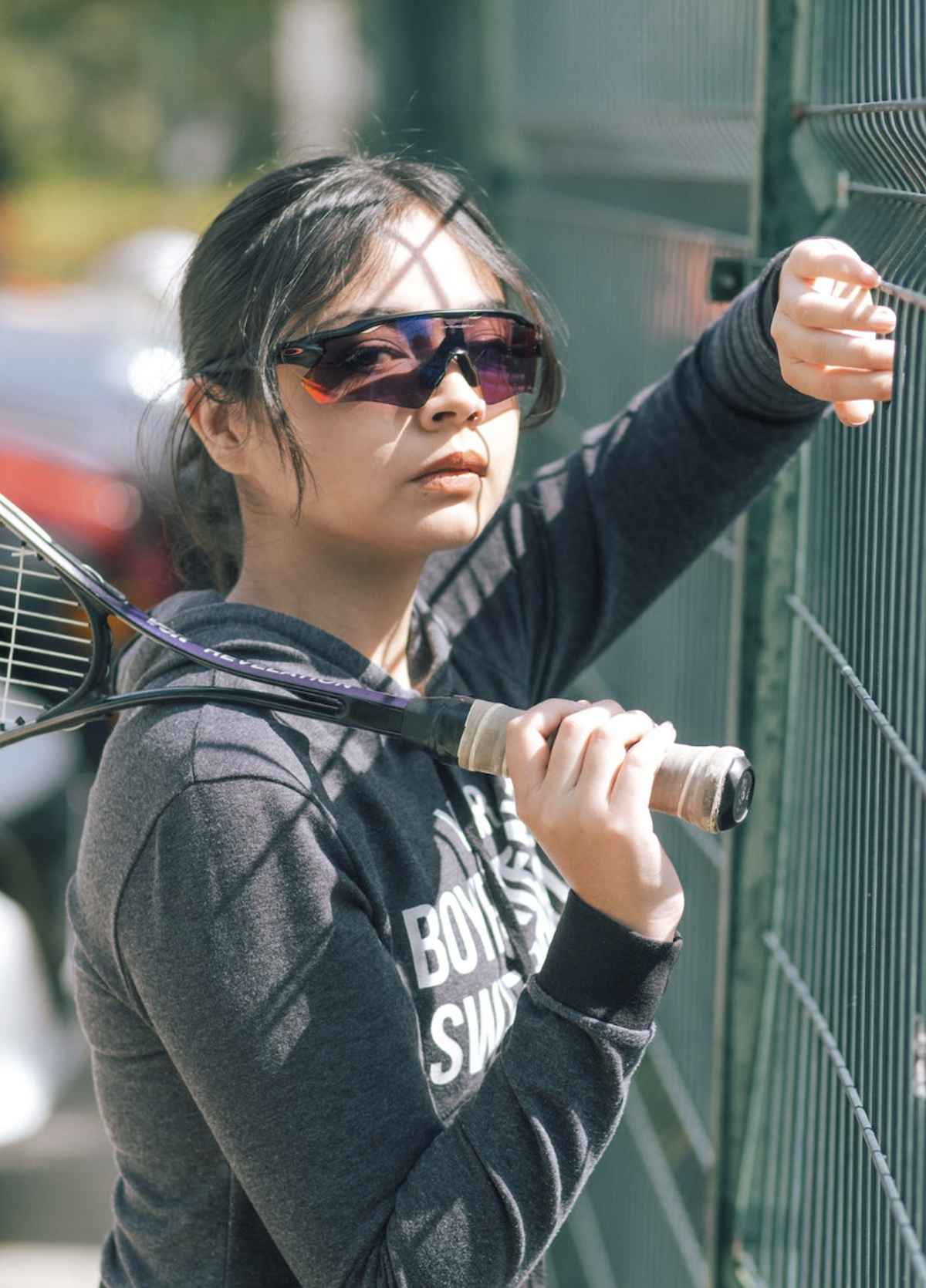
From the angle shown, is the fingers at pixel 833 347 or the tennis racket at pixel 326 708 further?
the fingers at pixel 833 347

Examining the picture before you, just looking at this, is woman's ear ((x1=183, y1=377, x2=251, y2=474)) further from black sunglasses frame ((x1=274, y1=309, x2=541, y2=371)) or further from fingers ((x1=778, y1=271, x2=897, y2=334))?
fingers ((x1=778, y1=271, x2=897, y2=334))

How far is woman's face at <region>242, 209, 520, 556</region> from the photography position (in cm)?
166

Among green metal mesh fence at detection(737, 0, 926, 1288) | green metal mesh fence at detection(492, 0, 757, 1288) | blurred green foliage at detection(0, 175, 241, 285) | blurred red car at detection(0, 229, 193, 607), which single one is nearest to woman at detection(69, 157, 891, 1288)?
green metal mesh fence at detection(737, 0, 926, 1288)

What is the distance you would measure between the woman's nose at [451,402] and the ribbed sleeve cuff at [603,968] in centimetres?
50

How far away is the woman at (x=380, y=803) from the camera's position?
1438mm

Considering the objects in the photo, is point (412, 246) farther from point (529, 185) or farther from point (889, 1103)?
point (529, 185)

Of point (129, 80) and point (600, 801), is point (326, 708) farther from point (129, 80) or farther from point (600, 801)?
point (129, 80)

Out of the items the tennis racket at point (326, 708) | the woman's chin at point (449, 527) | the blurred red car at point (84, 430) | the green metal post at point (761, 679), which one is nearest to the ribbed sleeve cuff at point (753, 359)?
the green metal post at point (761, 679)

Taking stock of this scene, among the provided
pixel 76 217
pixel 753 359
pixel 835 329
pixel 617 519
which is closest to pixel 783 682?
pixel 617 519

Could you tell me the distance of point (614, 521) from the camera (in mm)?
2129

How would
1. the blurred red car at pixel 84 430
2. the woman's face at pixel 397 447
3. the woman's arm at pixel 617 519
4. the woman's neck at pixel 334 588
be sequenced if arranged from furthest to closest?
the blurred red car at pixel 84 430, the woman's arm at pixel 617 519, the woman's neck at pixel 334 588, the woman's face at pixel 397 447

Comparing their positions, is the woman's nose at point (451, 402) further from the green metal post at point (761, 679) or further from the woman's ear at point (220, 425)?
the green metal post at point (761, 679)

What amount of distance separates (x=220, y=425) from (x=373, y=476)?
212 mm

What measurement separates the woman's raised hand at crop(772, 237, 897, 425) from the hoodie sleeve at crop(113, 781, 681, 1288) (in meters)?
0.55
